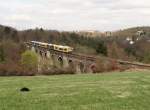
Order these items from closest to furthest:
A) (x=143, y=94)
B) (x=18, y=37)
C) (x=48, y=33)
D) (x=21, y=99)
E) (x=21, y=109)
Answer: (x=21, y=109) → (x=21, y=99) → (x=143, y=94) → (x=18, y=37) → (x=48, y=33)

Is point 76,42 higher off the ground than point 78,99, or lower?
lower

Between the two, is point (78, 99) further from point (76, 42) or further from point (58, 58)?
point (76, 42)

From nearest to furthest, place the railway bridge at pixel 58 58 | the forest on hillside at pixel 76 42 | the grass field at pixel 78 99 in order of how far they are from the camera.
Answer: the grass field at pixel 78 99, the railway bridge at pixel 58 58, the forest on hillside at pixel 76 42

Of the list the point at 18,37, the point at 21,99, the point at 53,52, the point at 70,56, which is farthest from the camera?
the point at 18,37

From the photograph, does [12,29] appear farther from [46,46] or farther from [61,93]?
[61,93]

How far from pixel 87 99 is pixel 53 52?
70.9 meters

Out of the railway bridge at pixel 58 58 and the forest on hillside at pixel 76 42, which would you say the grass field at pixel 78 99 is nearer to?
the railway bridge at pixel 58 58

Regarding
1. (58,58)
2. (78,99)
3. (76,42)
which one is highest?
(78,99)

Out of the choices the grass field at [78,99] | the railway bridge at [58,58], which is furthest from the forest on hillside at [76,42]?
the grass field at [78,99]

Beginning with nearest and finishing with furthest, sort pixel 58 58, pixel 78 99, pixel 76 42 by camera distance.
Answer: pixel 78 99 < pixel 58 58 < pixel 76 42

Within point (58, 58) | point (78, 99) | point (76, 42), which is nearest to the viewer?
point (78, 99)

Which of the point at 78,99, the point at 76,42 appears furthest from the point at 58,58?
the point at 78,99

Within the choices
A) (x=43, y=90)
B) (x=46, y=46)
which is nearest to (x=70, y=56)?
(x=46, y=46)

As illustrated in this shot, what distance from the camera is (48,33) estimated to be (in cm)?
13212
